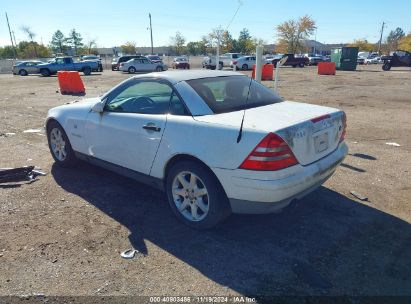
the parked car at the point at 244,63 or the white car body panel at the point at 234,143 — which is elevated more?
the white car body panel at the point at 234,143

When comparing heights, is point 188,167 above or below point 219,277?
above

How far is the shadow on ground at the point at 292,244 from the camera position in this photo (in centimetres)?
272

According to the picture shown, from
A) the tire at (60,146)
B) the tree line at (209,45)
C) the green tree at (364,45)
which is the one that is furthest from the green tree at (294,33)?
the tire at (60,146)

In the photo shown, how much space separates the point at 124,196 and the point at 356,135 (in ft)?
17.5

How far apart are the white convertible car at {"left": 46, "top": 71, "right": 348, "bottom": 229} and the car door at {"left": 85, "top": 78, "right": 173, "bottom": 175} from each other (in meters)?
0.01

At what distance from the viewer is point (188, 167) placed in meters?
3.35

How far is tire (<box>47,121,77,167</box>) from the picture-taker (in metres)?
5.09

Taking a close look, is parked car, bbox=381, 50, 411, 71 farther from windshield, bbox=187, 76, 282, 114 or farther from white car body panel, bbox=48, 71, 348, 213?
white car body panel, bbox=48, 71, 348, 213

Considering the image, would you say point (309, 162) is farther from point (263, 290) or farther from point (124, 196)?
point (124, 196)

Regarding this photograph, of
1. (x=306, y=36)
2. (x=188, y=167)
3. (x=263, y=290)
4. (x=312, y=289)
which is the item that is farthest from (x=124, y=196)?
(x=306, y=36)

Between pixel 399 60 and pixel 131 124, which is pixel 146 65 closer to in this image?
pixel 399 60

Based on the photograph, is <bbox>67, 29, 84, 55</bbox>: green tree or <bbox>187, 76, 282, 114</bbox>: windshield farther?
<bbox>67, 29, 84, 55</bbox>: green tree

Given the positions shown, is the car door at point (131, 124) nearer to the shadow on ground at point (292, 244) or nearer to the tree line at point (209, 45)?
the shadow on ground at point (292, 244)

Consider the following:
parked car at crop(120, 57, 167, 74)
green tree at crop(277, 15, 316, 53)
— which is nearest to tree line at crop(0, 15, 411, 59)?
green tree at crop(277, 15, 316, 53)
